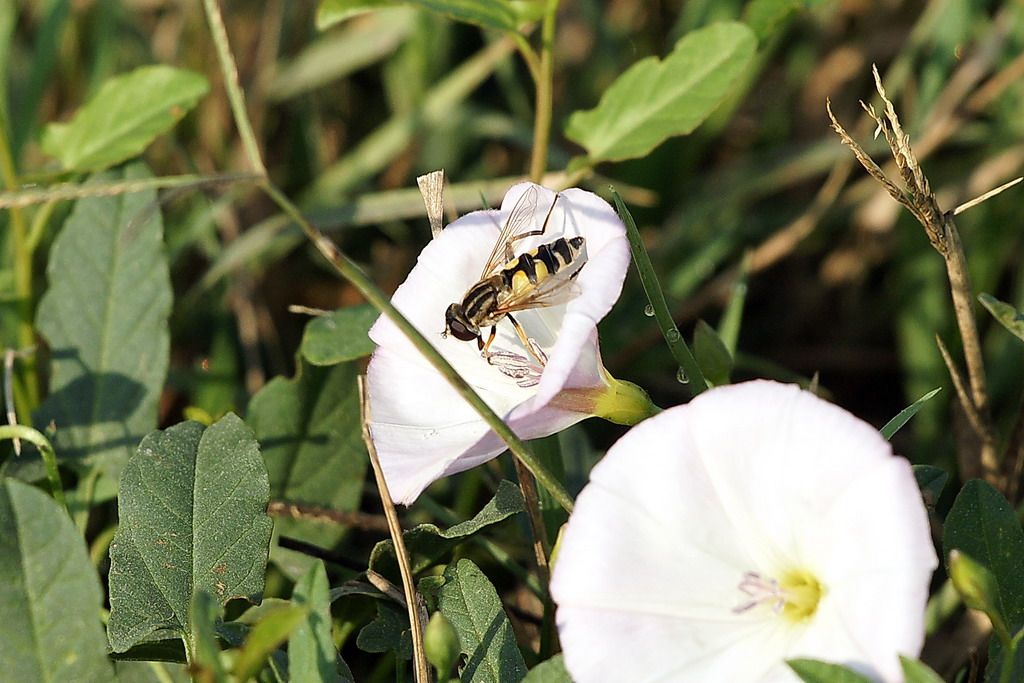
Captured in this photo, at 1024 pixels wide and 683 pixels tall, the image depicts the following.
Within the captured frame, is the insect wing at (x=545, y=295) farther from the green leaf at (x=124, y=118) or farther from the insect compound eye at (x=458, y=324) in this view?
the green leaf at (x=124, y=118)

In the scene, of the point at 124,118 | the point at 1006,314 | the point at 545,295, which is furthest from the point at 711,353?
the point at 124,118

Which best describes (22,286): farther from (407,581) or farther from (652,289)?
(652,289)

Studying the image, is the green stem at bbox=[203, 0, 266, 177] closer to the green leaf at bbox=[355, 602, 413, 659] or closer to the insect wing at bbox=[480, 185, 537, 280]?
the insect wing at bbox=[480, 185, 537, 280]

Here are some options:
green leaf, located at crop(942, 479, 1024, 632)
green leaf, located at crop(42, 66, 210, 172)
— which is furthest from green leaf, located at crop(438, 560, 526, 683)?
green leaf, located at crop(42, 66, 210, 172)

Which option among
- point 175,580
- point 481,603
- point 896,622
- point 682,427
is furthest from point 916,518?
point 175,580

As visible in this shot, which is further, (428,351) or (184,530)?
(184,530)

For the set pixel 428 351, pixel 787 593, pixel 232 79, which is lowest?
pixel 787 593

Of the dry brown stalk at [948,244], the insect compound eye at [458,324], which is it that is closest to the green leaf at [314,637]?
the insect compound eye at [458,324]

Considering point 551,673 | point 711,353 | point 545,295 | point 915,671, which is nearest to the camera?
point 915,671
